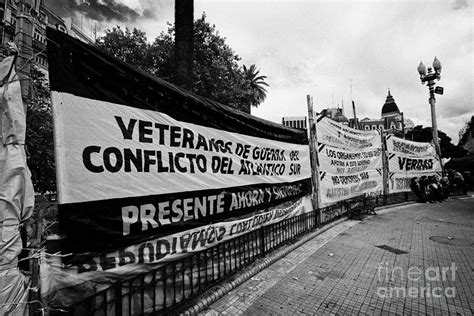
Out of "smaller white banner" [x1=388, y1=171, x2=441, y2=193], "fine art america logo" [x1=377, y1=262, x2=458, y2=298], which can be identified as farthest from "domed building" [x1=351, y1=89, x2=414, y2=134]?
"fine art america logo" [x1=377, y1=262, x2=458, y2=298]

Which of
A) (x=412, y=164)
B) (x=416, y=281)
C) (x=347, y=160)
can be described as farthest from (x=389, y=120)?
(x=416, y=281)

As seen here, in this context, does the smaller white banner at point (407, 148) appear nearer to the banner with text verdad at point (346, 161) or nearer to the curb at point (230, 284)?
the banner with text verdad at point (346, 161)

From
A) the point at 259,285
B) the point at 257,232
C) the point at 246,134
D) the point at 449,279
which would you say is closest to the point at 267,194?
the point at 257,232

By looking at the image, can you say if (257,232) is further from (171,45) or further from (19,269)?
(171,45)

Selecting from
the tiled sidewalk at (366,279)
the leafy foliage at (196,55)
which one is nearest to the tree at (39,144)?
the tiled sidewalk at (366,279)

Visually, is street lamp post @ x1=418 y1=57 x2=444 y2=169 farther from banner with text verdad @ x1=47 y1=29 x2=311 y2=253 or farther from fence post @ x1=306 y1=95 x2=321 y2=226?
banner with text verdad @ x1=47 y1=29 x2=311 y2=253

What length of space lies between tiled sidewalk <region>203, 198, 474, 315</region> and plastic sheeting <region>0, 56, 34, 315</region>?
2075 millimetres

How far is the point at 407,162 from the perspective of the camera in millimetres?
10742

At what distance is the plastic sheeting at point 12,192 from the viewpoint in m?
1.58

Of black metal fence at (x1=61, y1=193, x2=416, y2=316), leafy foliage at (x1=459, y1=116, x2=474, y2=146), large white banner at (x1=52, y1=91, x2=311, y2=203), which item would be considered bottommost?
black metal fence at (x1=61, y1=193, x2=416, y2=316)

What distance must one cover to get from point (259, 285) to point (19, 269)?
2817 mm

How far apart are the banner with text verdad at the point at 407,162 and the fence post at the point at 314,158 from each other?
533cm

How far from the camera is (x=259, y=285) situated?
3.42 meters

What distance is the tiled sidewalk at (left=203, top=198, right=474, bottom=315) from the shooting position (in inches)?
112
